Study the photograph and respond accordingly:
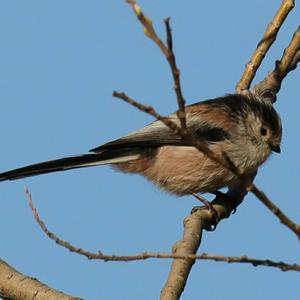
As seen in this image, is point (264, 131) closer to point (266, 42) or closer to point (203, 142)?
point (203, 142)

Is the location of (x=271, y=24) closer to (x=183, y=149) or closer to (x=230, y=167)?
(x=183, y=149)

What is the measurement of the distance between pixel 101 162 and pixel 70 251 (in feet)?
9.52

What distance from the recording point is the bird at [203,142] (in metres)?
6.25

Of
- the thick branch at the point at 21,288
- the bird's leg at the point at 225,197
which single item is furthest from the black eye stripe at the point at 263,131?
the thick branch at the point at 21,288

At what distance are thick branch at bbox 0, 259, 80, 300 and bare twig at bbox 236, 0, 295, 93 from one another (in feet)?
10.6

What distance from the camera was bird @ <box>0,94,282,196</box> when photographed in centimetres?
625

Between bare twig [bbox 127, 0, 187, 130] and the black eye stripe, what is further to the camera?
the black eye stripe

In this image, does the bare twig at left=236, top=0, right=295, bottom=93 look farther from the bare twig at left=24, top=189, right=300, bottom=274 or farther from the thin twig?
the thin twig

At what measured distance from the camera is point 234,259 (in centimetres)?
262

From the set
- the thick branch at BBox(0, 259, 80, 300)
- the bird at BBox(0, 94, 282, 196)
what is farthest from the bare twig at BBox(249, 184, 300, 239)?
the bird at BBox(0, 94, 282, 196)

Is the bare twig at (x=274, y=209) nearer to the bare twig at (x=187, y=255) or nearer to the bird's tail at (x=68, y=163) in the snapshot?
the bare twig at (x=187, y=255)

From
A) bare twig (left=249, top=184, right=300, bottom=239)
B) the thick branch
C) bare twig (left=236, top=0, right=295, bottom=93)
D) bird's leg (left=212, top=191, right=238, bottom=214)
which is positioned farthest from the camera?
bare twig (left=236, top=0, right=295, bottom=93)

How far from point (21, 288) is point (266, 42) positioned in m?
3.49

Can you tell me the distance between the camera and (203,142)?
628 centimetres
